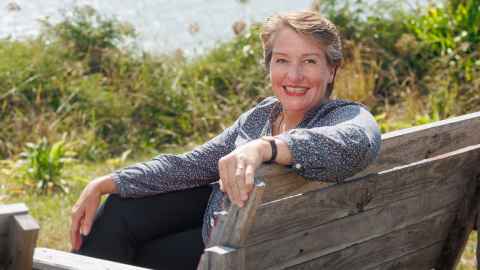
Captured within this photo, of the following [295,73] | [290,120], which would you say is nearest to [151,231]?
[290,120]

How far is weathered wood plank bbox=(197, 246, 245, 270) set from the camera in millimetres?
2000

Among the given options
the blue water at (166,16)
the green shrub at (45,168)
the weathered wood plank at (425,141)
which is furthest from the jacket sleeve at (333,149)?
the blue water at (166,16)

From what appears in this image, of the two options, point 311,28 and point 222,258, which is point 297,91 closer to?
point 311,28

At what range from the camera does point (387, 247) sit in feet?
8.65

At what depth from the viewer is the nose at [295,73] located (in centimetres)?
272

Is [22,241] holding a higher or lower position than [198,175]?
higher

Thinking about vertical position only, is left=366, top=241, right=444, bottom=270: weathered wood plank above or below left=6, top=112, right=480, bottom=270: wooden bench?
below

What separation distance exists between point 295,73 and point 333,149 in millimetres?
517

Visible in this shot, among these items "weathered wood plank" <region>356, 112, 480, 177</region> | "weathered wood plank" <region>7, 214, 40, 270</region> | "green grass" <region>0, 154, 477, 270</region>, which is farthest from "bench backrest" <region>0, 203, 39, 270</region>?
"green grass" <region>0, 154, 477, 270</region>

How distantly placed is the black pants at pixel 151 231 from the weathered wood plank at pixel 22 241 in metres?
0.94

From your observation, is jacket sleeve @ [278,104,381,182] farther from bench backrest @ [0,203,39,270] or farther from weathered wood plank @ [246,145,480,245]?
bench backrest @ [0,203,39,270]

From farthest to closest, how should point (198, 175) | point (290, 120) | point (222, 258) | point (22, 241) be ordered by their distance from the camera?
point (198, 175)
point (290, 120)
point (222, 258)
point (22, 241)

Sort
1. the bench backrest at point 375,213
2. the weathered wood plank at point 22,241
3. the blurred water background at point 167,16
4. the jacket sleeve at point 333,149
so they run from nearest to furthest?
the weathered wood plank at point 22,241
the bench backrest at point 375,213
the jacket sleeve at point 333,149
the blurred water background at point 167,16

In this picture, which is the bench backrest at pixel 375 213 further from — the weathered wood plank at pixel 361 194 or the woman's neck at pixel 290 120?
the woman's neck at pixel 290 120
